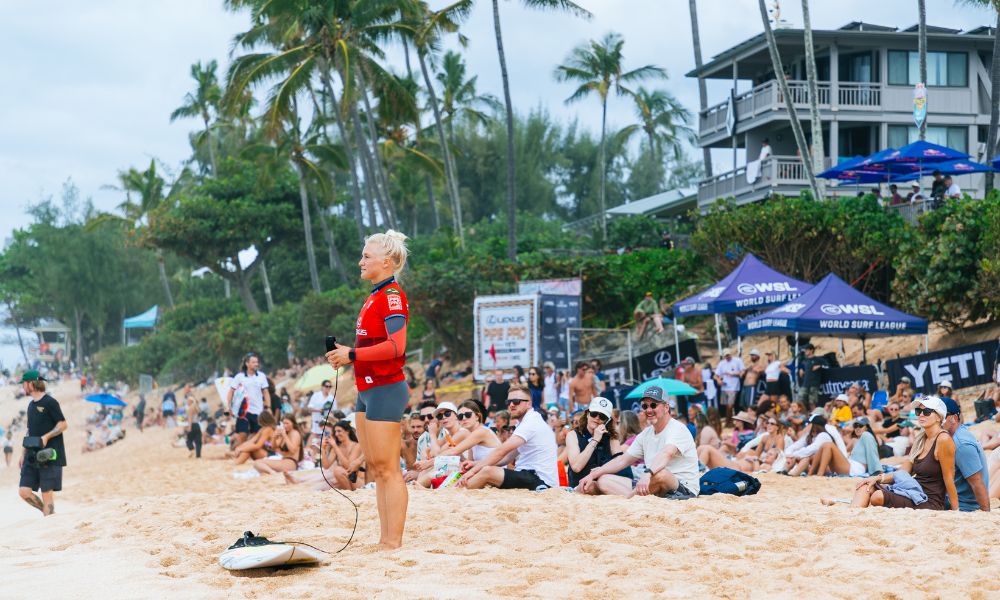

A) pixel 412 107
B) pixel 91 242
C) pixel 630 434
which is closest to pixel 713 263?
pixel 412 107

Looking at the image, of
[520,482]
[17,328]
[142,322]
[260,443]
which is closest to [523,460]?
[520,482]

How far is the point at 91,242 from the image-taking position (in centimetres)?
5744

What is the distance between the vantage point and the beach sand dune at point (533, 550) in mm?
4996

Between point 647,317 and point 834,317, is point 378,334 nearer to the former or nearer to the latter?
point 834,317

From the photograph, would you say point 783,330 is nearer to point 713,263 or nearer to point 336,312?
point 713,263

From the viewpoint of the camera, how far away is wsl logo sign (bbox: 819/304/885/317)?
47.5ft

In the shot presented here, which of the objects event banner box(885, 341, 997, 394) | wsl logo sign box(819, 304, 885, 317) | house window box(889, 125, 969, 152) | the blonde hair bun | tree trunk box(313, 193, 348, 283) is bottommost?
event banner box(885, 341, 997, 394)

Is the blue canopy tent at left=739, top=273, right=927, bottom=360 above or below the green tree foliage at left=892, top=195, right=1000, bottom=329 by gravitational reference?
below

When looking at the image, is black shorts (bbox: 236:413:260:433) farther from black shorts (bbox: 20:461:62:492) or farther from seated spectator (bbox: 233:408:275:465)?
black shorts (bbox: 20:461:62:492)

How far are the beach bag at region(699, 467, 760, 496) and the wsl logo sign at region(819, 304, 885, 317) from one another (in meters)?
6.19

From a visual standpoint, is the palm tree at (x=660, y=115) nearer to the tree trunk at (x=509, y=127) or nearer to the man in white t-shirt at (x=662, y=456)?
the tree trunk at (x=509, y=127)

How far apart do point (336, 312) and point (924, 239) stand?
20.3m

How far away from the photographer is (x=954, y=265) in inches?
656

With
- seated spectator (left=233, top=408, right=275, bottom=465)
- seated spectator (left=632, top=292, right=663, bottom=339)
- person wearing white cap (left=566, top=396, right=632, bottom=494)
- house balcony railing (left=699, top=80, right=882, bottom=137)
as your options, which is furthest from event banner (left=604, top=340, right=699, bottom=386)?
house balcony railing (left=699, top=80, right=882, bottom=137)
